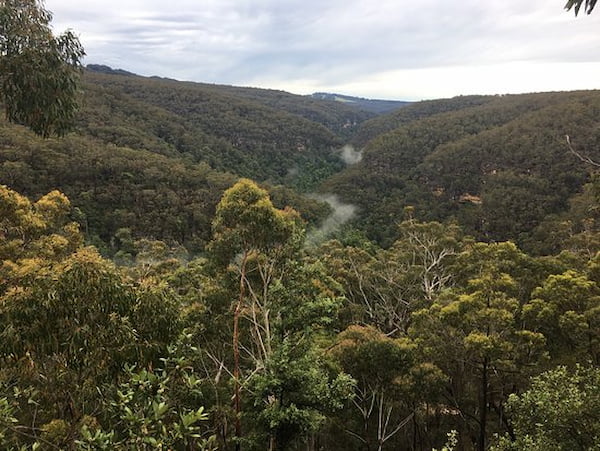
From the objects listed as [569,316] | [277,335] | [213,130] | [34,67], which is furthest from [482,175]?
[213,130]

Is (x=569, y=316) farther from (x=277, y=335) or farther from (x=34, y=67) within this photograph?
(x=34, y=67)

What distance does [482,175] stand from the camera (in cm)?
6431

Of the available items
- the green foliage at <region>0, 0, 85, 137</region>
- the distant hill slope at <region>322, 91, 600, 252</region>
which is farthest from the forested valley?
the distant hill slope at <region>322, 91, 600, 252</region>

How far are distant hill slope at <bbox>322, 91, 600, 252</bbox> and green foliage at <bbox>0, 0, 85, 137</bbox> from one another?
4080cm

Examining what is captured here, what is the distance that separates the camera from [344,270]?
2303 centimetres

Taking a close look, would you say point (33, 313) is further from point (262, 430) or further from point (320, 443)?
point (320, 443)

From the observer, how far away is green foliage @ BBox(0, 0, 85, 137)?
5184 millimetres

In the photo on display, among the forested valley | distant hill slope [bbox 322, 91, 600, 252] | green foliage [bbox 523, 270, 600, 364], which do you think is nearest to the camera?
the forested valley

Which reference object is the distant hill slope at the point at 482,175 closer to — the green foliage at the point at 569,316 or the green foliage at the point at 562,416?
the green foliage at the point at 569,316

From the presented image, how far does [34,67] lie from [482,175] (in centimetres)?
6653

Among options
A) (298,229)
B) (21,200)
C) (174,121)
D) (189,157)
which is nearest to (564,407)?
(298,229)

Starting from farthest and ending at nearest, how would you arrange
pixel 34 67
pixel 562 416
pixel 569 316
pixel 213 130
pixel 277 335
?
pixel 213 130 < pixel 569 316 < pixel 277 335 < pixel 562 416 < pixel 34 67

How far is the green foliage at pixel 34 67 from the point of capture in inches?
204

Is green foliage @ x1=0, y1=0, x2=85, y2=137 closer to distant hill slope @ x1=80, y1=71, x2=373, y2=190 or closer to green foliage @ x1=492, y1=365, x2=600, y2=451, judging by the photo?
green foliage @ x1=492, y1=365, x2=600, y2=451
